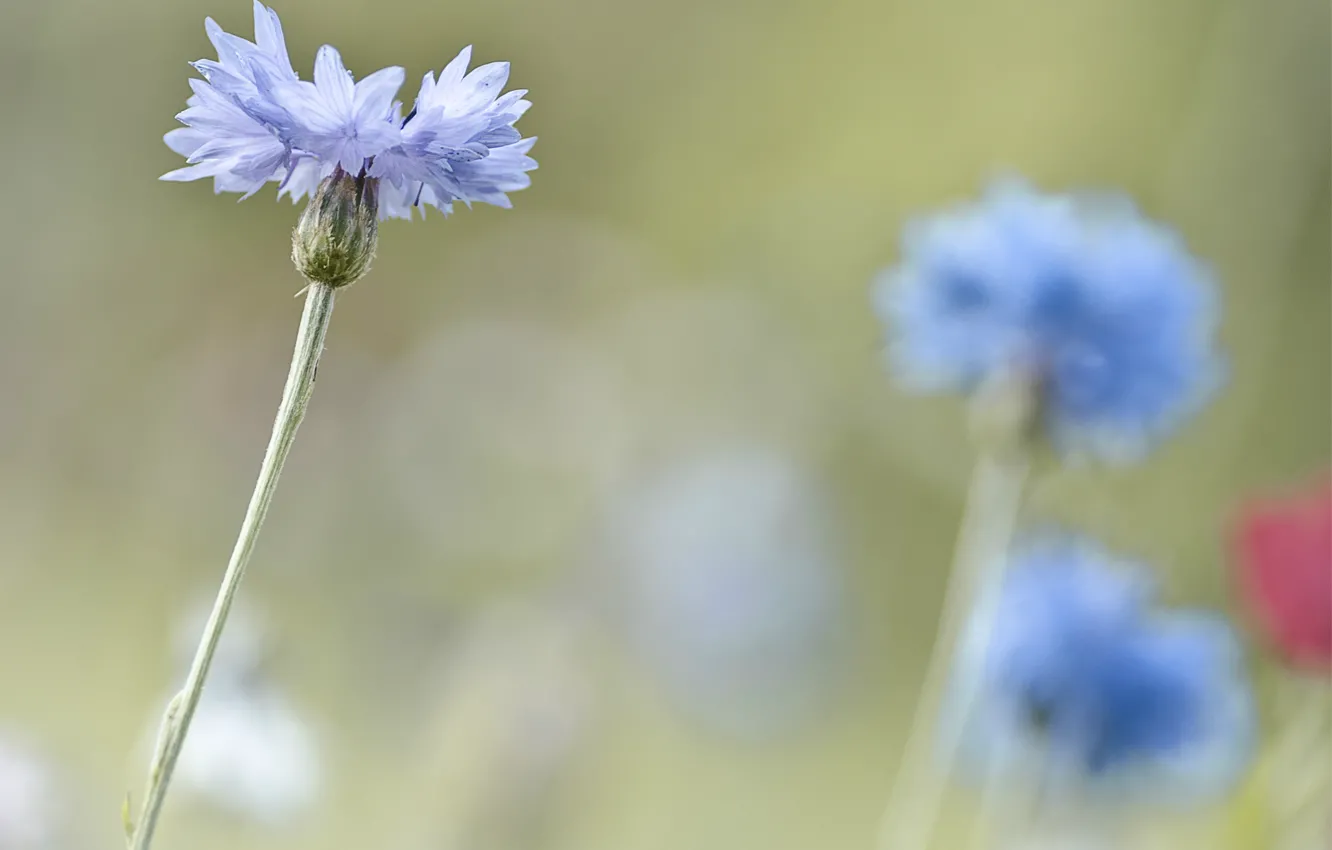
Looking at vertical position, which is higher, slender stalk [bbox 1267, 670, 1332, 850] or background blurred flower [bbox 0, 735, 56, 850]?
slender stalk [bbox 1267, 670, 1332, 850]

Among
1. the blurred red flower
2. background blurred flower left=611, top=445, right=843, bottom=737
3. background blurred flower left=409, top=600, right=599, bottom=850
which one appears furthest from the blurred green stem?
background blurred flower left=611, top=445, right=843, bottom=737

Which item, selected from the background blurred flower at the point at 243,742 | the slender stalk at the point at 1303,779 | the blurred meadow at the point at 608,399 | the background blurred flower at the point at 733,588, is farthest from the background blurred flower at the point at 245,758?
the background blurred flower at the point at 733,588

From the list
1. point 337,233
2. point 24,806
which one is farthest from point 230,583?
point 24,806

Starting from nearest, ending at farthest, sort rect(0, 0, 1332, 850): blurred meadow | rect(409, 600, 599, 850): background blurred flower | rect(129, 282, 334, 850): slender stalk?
rect(129, 282, 334, 850): slender stalk, rect(409, 600, 599, 850): background blurred flower, rect(0, 0, 1332, 850): blurred meadow

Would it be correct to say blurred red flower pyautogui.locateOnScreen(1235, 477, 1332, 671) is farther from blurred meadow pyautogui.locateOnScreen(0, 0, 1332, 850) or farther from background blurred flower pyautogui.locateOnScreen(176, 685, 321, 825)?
background blurred flower pyautogui.locateOnScreen(176, 685, 321, 825)

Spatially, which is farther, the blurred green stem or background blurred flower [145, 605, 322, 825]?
background blurred flower [145, 605, 322, 825]

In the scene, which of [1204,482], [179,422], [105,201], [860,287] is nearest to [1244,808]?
[1204,482]

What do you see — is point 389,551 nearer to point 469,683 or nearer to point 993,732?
point 469,683
